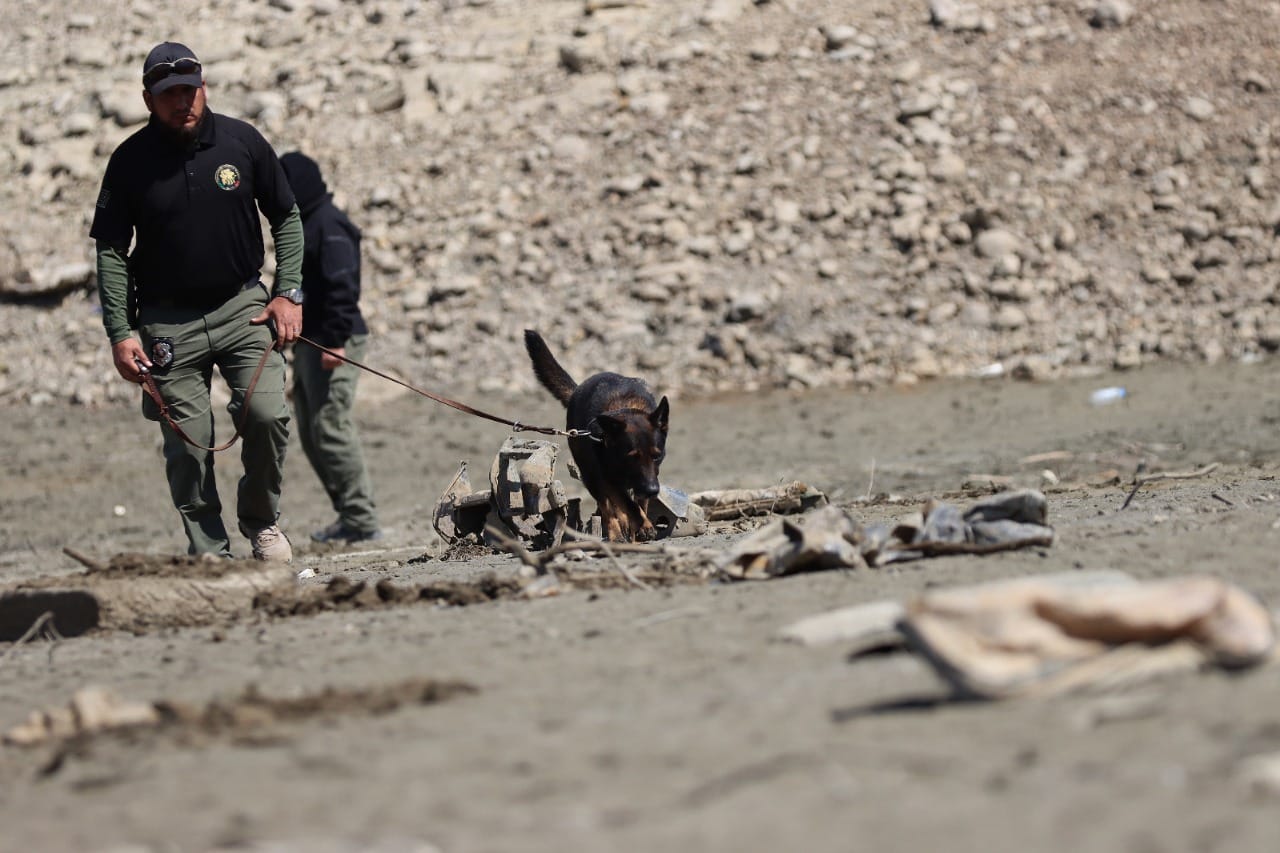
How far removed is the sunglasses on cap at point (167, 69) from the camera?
6488 millimetres

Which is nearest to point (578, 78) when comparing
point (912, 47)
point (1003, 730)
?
point (912, 47)

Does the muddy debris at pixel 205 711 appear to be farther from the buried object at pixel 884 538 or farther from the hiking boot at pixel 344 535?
the hiking boot at pixel 344 535

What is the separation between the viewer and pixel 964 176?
55.2ft

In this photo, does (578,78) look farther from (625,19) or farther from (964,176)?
(964,176)

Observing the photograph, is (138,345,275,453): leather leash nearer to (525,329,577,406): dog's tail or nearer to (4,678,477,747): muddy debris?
(525,329,577,406): dog's tail

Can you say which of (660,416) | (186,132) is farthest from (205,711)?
(660,416)

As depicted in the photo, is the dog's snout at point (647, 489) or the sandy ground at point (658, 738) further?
the dog's snout at point (647, 489)

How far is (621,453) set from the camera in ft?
26.5

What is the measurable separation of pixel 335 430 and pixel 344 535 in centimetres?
71

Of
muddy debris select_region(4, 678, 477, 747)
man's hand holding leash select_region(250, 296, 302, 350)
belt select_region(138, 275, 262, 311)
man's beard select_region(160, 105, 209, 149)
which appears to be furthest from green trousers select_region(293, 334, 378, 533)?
muddy debris select_region(4, 678, 477, 747)

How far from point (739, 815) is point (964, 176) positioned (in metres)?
14.7

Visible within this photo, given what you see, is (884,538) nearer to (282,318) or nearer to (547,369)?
(282,318)

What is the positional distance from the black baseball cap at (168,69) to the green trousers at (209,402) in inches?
39.3

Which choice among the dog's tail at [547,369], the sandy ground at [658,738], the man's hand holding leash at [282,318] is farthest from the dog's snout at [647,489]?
the man's hand holding leash at [282,318]
